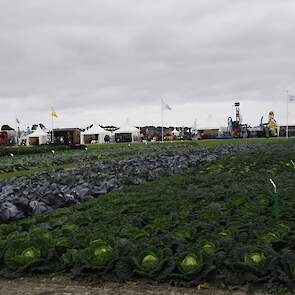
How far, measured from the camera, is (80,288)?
5.38 meters

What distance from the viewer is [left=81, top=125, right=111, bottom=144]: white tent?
80.4m

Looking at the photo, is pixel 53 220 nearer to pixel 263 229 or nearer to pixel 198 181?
pixel 263 229

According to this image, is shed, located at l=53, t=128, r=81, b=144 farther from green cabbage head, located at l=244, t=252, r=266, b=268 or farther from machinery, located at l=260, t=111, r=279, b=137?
green cabbage head, located at l=244, t=252, r=266, b=268

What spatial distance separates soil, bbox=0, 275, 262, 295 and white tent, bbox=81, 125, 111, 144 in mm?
74676

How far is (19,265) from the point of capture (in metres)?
6.03

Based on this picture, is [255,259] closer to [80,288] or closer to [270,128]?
[80,288]

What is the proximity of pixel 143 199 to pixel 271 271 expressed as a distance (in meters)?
4.99

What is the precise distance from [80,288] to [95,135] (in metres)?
76.3

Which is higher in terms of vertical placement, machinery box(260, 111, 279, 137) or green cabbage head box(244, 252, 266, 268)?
machinery box(260, 111, 279, 137)

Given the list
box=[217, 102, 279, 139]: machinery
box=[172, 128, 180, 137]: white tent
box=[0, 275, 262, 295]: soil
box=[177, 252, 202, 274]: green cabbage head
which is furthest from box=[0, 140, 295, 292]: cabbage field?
box=[172, 128, 180, 137]: white tent

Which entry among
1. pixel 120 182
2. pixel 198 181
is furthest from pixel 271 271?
pixel 120 182

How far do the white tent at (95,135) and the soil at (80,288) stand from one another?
74.7 metres

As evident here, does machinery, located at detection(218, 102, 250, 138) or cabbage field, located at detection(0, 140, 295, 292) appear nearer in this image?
cabbage field, located at detection(0, 140, 295, 292)

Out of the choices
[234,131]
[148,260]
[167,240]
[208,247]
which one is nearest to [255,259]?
[208,247]
